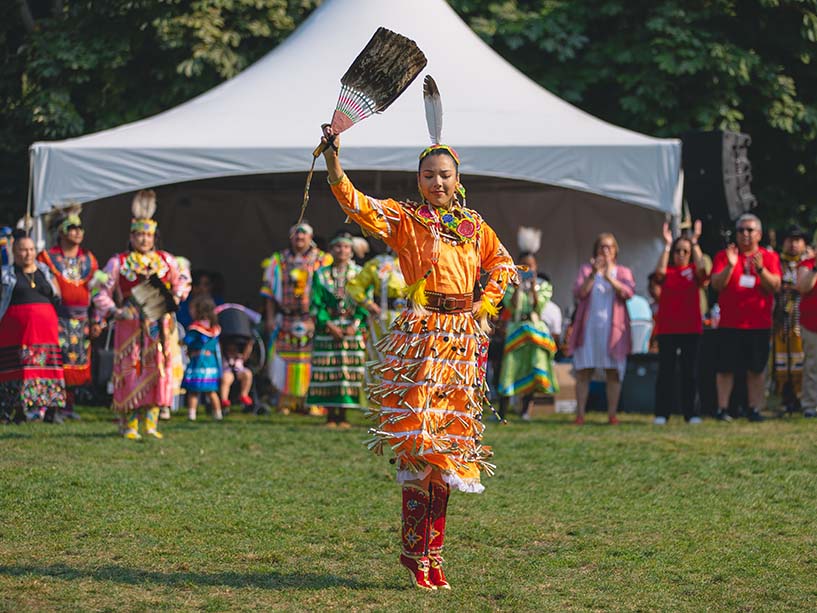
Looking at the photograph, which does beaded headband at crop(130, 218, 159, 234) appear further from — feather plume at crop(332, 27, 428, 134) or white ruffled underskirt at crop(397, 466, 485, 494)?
white ruffled underskirt at crop(397, 466, 485, 494)

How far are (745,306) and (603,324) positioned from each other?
4.14 ft

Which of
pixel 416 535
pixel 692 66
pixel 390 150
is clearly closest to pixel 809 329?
pixel 390 150

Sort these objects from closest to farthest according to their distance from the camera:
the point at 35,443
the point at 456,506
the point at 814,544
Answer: the point at 814,544 < the point at 456,506 < the point at 35,443

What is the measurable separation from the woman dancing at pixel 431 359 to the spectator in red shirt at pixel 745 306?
6.38 m

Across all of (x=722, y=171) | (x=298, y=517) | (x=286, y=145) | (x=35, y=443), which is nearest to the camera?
(x=298, y=517)

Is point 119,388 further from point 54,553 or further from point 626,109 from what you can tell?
point 626,109

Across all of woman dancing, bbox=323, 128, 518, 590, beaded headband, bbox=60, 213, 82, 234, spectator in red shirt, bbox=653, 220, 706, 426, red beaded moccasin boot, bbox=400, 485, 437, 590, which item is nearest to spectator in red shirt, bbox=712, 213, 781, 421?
Result: spectator in red shirt, bbox=653, 220, 706, 426

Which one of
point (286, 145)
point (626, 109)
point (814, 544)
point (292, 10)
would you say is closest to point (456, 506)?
point (814, 544)

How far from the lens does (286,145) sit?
1223cm

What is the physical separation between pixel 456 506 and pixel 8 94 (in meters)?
11.8

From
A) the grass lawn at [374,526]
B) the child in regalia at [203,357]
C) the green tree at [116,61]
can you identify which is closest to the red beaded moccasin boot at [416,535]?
the grass lawn at [374,526]

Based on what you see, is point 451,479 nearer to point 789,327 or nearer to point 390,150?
point 390,150

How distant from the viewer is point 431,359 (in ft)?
17.9

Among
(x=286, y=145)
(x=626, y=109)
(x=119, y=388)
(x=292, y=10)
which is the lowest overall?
(x=119, y=388)
